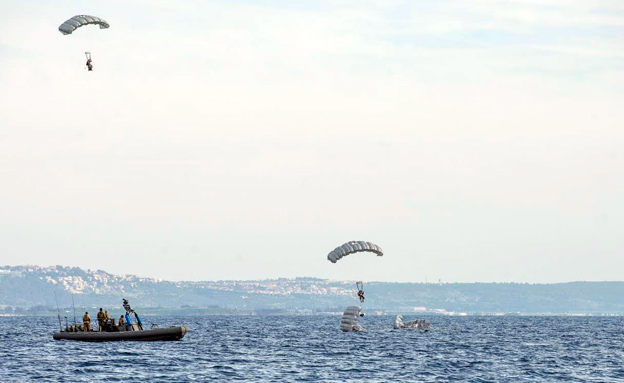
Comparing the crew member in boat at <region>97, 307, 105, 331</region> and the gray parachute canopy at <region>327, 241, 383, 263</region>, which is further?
the gray parachute canopy at <region>327, 241, 383, 263</region>

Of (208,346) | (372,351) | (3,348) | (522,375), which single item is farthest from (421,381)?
(3,348)

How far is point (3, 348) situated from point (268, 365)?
108ft

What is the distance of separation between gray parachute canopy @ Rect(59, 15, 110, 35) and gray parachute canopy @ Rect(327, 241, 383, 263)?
3033cm

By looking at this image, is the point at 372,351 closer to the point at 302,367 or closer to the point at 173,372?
the point at 302,367

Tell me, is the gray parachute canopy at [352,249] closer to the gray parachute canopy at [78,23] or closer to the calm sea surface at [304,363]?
the calm sea surface at [304,363]

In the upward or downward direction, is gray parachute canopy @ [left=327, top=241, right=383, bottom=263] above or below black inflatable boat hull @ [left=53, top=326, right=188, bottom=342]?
above

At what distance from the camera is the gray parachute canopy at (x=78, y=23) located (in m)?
79.0

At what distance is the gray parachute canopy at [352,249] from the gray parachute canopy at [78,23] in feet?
99.5

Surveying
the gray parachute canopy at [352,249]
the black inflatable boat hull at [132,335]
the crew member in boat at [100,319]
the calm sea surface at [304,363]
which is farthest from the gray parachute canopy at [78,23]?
the gray parachute canopy at [352,249]

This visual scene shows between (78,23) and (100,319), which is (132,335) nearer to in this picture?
(100,319)

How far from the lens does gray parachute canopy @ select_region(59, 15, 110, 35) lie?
259 feet

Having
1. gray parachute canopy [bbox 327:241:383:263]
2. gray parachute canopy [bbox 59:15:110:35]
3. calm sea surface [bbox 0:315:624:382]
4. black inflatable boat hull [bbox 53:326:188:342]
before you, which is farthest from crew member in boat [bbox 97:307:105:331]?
gray parachute canopy [bbox 59:15:110:35]

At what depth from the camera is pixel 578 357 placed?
81.9m

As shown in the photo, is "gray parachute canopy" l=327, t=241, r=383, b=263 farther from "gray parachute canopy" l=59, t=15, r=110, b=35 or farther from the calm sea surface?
"gray parachute canopy" l=59, t=15, r=110, b=35
